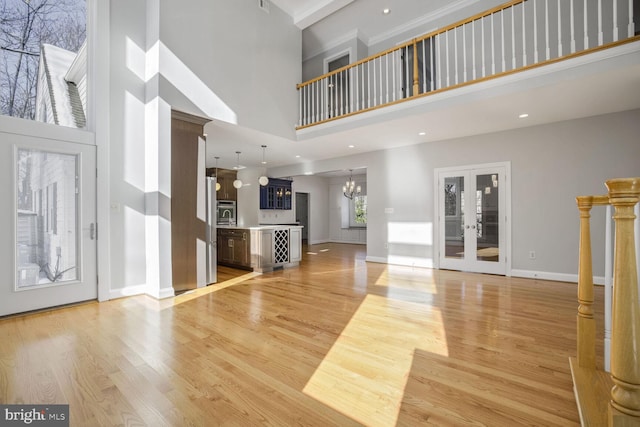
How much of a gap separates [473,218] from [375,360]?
464 cm

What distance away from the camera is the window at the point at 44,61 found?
11.8ft

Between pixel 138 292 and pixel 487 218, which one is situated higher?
pixel 487 218

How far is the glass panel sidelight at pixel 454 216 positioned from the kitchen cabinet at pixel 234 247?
438 centimetres

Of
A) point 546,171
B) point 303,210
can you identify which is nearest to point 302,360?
point 546,171

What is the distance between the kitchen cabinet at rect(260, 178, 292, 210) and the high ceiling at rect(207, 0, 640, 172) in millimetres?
1815

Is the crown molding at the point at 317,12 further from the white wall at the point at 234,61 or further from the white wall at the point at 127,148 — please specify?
the white wall at the point at 127,148

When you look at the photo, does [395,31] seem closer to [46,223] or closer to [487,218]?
[487,218]

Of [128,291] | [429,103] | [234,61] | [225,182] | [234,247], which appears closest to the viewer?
[128,291]

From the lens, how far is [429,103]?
180 inches

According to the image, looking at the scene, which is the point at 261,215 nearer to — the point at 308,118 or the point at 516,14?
the point at 308,118

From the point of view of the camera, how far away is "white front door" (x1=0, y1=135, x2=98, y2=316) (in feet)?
11.0

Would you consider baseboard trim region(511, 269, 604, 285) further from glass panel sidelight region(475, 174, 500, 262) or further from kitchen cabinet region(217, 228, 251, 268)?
kitchen cabinet region(217, 228, 251, 268)

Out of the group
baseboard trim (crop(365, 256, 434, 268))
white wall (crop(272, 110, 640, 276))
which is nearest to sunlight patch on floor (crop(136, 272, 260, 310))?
baseboard trim (crop(365, 256, 434, 268))

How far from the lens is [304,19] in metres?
6.08
